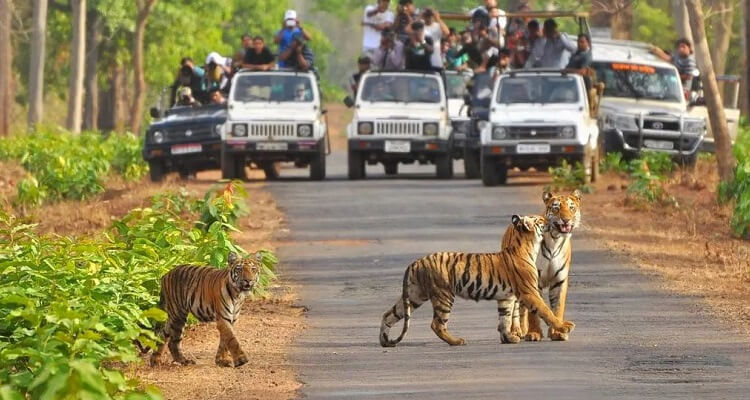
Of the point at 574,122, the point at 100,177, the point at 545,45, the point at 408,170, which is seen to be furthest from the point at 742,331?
the point at 408,170

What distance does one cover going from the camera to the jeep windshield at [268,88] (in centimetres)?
3353

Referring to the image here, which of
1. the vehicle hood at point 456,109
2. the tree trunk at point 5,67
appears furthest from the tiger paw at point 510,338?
the tree trunk at point 5,67

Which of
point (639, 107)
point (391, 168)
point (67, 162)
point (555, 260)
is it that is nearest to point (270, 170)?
point (391, 168)

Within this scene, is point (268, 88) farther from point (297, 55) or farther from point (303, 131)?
point (303, 131)

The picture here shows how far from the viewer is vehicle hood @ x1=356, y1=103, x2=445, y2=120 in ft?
109

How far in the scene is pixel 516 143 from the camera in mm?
30953

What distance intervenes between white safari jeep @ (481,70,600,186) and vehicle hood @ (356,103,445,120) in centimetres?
198

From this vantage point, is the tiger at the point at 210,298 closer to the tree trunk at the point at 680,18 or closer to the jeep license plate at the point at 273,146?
the jeep license plate at the point at 273,146

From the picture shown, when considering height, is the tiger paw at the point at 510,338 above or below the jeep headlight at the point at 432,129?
below

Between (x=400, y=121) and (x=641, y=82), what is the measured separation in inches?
172

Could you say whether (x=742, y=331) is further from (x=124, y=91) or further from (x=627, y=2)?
(x=124, y=91)

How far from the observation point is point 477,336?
1477 centimetres

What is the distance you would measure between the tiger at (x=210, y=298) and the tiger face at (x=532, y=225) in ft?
6.51

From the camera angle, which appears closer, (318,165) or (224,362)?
(224,362)
